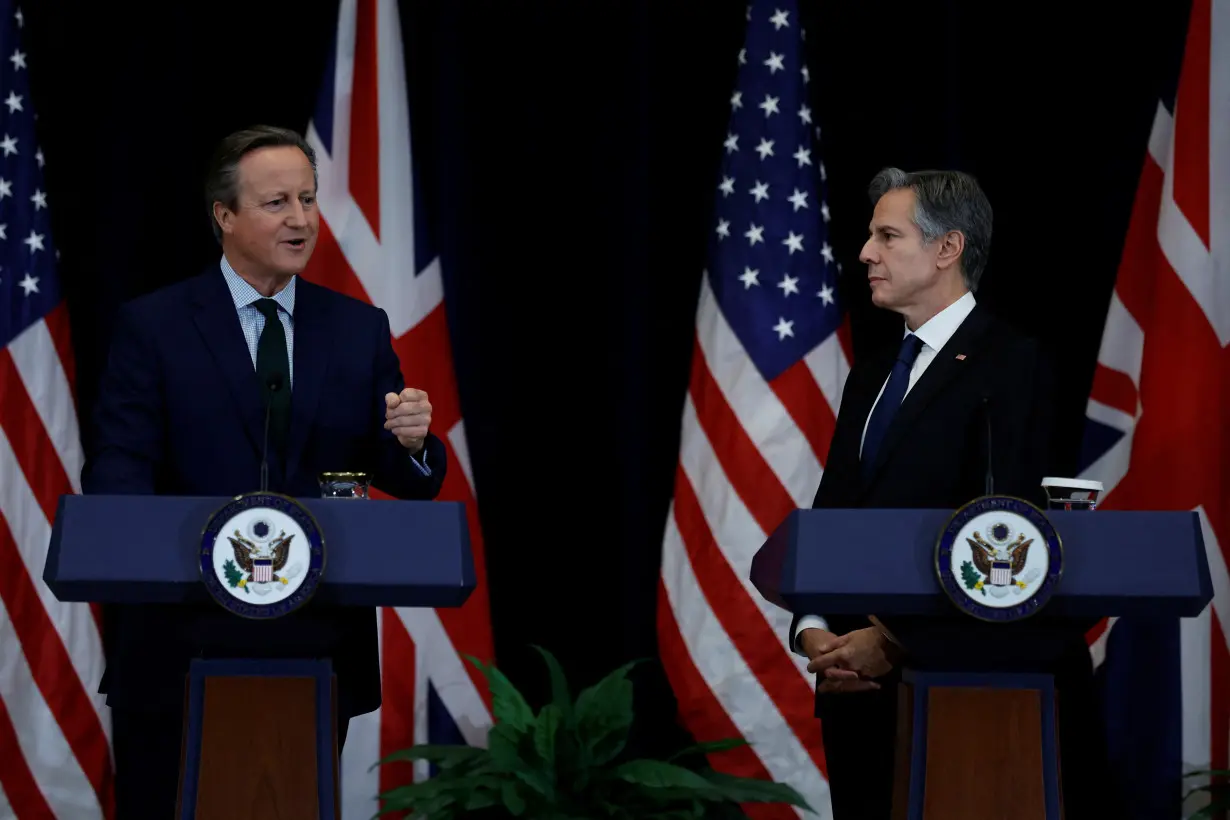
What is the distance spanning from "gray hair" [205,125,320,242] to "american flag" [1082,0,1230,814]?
2.46 meters

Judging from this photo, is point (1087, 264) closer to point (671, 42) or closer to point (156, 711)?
point (671, 42)

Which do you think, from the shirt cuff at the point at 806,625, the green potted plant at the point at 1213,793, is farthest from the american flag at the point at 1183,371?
the shirt cuff at the point at 806,625

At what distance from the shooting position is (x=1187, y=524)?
Answer: 212 cm

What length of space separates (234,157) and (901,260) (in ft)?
4.06

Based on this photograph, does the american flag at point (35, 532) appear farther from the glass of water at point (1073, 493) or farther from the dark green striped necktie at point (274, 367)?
the glass of water at point (1073, 493)

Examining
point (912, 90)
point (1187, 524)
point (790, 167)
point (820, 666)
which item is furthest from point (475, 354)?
point (1187, 524)

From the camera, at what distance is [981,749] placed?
7.10 ft

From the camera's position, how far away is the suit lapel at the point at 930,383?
2559 mm

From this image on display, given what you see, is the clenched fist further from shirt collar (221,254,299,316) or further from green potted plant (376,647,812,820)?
green potted plant (376,647,812,820)

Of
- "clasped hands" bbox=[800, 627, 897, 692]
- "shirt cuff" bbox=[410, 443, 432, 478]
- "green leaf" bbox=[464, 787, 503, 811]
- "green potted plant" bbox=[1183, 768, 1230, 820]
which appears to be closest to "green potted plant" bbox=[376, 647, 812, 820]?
"green leaf" bbox=[464, 787, 503, 811]

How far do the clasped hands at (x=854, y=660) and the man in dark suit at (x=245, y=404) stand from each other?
0.73 m

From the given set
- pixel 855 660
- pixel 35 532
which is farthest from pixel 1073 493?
pixel 35 532

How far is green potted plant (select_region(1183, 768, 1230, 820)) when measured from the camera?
391 cm

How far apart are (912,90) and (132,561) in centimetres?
310
